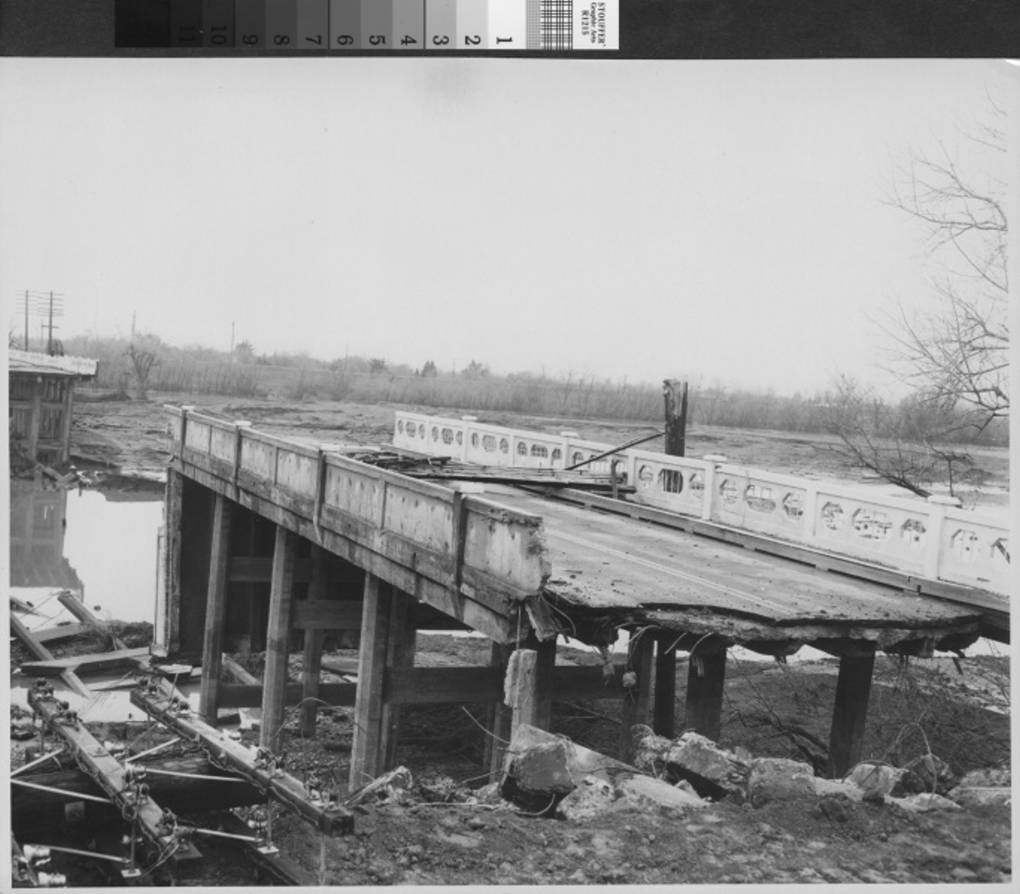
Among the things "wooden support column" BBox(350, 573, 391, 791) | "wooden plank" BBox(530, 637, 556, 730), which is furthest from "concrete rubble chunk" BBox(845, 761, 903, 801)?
"wooden support column" BBox(350, 573, 391, 791)

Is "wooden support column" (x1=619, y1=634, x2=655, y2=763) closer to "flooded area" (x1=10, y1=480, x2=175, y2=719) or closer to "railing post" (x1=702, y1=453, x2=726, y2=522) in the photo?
"railing post" (x1=702, y1=453, x2=726, y2=522)

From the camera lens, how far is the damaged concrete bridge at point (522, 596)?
8.94 metres

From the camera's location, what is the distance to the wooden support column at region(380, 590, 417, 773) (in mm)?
12297

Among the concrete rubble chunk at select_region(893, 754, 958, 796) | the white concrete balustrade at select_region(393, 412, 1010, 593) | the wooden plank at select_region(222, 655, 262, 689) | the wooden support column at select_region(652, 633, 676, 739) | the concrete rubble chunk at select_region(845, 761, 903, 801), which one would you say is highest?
the white concrete balustrade at select_region(393, 412, 1010, 593)

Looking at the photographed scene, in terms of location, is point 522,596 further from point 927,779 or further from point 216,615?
point 216,615

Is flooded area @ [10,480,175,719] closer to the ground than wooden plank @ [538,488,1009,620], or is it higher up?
closer to the ground

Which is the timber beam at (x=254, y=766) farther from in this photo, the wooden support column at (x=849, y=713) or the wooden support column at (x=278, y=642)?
the wooden support column at (x=849, y=713)

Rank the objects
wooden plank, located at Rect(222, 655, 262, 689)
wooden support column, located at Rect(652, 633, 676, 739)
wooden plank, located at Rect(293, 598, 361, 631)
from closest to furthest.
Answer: wooden support column, located at Rect(652, 633, 676, 739), wooden plank, located at Rect(293, 598, 361, 631), wooden plank, located at Rect(222, 655, 262, 689)

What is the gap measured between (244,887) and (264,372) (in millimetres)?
25806

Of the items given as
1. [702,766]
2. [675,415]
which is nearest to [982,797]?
[702,766]

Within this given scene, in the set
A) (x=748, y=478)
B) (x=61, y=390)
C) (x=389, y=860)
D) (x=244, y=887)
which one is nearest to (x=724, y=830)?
(x=389, y=860)

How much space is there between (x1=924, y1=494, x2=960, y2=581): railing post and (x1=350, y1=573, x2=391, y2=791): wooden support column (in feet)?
17.8

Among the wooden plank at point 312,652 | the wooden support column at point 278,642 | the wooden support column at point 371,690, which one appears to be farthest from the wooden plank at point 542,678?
the wooden support column at point 278,642

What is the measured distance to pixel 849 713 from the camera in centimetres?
978
